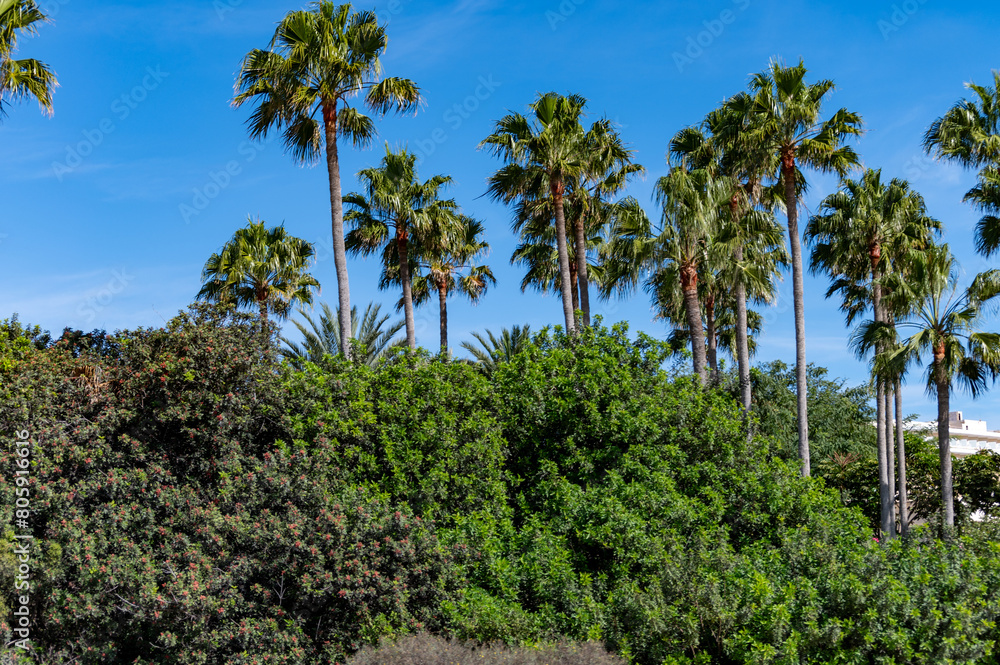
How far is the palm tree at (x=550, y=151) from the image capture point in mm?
24781

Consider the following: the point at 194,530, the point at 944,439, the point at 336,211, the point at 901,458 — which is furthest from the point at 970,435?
the point at 194,530

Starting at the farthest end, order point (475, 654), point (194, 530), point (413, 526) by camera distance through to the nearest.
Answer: point (413, 526) < point (194, 530) < point (475, 654)

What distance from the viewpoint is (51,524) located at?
10.1 m

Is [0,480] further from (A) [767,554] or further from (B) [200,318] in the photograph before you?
(A) [767,554]

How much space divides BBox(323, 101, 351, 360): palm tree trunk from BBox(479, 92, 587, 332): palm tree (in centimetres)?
653

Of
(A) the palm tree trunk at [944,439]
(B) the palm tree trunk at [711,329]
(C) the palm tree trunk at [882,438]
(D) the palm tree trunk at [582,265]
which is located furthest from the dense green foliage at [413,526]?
(B) the palm tree trunk at [711,329]

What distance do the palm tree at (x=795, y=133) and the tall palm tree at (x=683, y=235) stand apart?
2.38 m

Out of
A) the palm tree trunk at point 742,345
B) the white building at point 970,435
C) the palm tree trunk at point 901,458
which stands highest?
the palm tree trunk at point 742,345

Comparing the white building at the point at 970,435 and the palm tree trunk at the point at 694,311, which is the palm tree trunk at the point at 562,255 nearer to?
the palm tree trunk at the point at 694,311

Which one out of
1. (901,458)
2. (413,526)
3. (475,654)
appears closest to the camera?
(475,654)

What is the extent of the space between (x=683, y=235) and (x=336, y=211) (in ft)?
32.0

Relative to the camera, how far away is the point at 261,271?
26094mm

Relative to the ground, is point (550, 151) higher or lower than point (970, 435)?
higher

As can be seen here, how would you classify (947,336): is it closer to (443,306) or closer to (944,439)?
(944,439)
